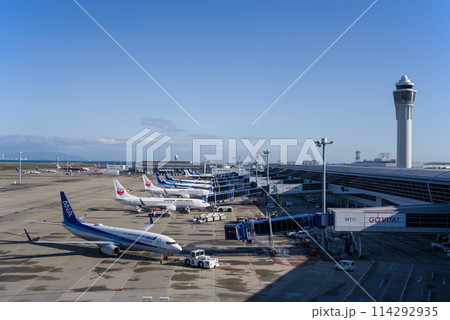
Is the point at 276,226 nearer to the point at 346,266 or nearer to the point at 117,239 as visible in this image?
the point at 346,266

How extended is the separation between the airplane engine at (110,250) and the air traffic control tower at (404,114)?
11828 centimetres

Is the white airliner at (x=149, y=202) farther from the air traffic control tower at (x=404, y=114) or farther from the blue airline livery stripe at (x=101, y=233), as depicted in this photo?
the air traffic control tower at (x=404, y=114)

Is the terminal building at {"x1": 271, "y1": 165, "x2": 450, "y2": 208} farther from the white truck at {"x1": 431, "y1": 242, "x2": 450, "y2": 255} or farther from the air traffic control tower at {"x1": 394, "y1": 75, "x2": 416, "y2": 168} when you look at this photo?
the air traffic control tower at {"x1": 394, "y1": 75, "x2": 416, "y2": 168}

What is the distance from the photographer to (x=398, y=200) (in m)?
63.6

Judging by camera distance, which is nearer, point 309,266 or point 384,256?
point 309,266

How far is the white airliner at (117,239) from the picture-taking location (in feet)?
133

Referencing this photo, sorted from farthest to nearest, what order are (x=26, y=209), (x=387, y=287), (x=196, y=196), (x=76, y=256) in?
(x=196, y=196) < (x=26, y=209) < (x=76, y=256) < (x=387, y=287)

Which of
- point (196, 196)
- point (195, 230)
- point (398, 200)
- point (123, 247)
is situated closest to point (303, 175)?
point (196, 196)

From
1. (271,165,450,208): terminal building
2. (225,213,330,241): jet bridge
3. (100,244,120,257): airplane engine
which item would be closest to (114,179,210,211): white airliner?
(271,165,450,208): terminal building

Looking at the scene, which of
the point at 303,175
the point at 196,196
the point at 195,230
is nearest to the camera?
the point at 195,230

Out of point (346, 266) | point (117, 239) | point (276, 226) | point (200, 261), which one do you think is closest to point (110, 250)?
point (117, 239)

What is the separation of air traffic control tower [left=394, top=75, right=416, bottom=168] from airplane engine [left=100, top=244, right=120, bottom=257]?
118278 millimetres

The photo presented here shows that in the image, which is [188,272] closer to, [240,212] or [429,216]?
[429,216]

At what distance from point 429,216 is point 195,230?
36448 millimetres
